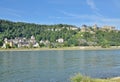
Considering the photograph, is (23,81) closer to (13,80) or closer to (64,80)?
(13,80)

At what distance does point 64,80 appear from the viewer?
51656mm

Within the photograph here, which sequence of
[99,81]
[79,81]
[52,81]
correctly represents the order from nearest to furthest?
[79,81] → [99,81] → [52,81]

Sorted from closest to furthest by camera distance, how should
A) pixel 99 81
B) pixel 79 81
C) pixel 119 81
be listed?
pixel 79 81 < pixel 99 81 < pixel 119 81

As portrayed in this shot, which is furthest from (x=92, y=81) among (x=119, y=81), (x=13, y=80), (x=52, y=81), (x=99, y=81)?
(x=13, y=80)

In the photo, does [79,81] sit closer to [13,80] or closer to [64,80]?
[64,80]

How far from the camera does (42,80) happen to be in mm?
52000

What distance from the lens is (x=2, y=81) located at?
51344 millimetres

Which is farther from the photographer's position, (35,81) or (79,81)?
(35,81)

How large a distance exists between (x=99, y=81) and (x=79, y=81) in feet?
11.1

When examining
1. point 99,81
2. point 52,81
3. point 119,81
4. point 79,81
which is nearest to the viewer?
point 79,81

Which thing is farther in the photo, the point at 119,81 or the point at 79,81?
the point at 119,81

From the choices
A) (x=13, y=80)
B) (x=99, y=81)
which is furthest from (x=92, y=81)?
(x=13, y=80)

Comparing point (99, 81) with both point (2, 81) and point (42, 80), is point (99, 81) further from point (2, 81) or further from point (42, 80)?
point (2, 81)

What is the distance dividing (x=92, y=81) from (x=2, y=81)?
20.7 metres
